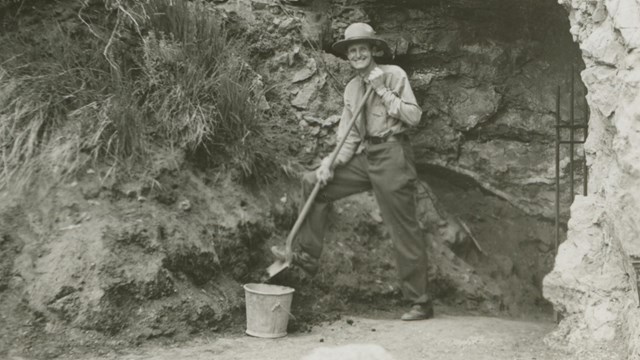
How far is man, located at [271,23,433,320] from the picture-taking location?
17.0ft

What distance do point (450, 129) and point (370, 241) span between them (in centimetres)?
137

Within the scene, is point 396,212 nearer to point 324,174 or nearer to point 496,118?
point 324,174

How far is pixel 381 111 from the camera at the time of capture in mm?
5309

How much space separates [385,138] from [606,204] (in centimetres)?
174

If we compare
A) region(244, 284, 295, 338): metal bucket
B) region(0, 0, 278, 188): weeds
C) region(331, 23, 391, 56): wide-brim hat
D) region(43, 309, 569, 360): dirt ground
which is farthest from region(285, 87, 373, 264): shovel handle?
region(43, 309, 569, 360): dirt ground

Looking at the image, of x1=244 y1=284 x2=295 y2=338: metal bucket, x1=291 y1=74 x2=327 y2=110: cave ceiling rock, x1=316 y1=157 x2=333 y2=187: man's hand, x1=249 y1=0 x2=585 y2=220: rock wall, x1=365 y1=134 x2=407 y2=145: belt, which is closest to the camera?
x1=244 y1=284 x2=295 y2=338: metal bucket

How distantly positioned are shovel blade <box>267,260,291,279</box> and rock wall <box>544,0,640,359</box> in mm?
1710

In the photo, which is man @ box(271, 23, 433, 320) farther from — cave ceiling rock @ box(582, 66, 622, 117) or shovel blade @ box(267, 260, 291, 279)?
cave ceiling rock @ box(582, 66, 622, 117)

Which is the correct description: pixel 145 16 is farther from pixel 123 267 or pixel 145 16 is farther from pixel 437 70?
pixel 437 70

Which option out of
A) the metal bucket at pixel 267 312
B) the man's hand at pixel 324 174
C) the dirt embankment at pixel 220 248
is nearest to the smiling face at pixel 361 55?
the man's hand at pixel 324 174

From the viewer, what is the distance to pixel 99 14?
5.80 metres

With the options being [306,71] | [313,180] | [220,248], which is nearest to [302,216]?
[313,180]

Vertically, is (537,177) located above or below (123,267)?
above

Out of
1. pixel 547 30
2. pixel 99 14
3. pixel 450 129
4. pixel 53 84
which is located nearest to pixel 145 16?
pixel 99 14
